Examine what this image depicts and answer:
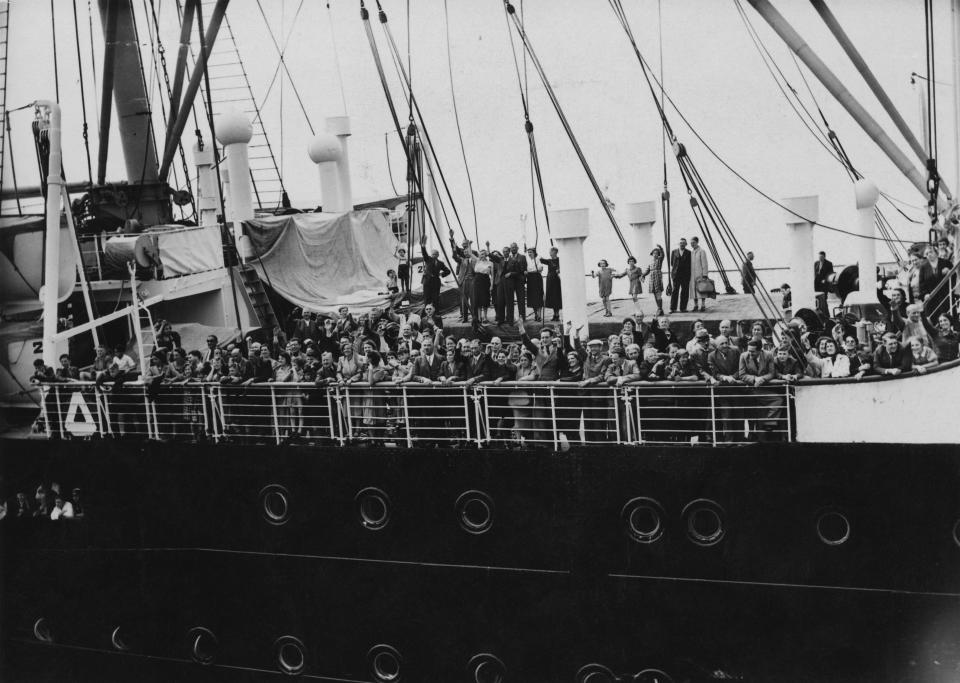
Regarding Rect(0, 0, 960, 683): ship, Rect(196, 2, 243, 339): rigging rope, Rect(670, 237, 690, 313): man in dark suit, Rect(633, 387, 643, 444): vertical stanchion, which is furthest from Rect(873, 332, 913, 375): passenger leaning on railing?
Rect(196, 2, 243, 339): rigging rope

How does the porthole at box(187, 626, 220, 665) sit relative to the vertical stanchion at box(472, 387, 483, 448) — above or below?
below

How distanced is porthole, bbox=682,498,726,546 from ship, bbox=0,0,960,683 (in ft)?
0.08

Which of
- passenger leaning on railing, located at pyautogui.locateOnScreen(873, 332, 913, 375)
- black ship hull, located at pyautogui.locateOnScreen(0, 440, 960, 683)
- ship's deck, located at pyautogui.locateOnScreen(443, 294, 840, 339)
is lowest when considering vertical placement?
black ship hull, located at pyautogui.locateOnScreen(0, 440, 960, 683)

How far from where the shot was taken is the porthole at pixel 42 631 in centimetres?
1415

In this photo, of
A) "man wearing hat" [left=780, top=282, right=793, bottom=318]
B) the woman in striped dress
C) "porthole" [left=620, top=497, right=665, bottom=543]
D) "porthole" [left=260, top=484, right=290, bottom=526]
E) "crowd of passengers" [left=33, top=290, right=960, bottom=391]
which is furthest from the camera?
the woman in striped dress

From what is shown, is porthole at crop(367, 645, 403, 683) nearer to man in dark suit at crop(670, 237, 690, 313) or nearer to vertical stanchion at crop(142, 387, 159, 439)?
vertical stanchion at crop(142, 387, 159, 439)

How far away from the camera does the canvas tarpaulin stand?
55.3ft

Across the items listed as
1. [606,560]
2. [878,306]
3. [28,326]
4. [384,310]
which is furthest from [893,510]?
[28,326]

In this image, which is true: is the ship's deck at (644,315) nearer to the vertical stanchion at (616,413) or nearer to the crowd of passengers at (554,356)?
the crowd of passengers at (554,356)

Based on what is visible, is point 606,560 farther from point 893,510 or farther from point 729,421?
point 893,510

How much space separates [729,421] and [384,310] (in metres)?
5.97

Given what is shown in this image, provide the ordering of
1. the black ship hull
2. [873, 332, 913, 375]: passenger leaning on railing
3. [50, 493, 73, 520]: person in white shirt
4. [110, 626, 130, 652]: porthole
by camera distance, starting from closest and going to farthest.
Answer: [873, 332, 913, 375]: passenger leaning on railing → the black ship hull → [110, 626, 130, 652]: porthole → [50, 493, 73, 520]: person in white shirt

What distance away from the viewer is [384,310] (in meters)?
15.4

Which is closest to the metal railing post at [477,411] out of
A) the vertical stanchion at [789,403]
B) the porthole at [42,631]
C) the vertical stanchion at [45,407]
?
the vertical stanchion at [789,403]
